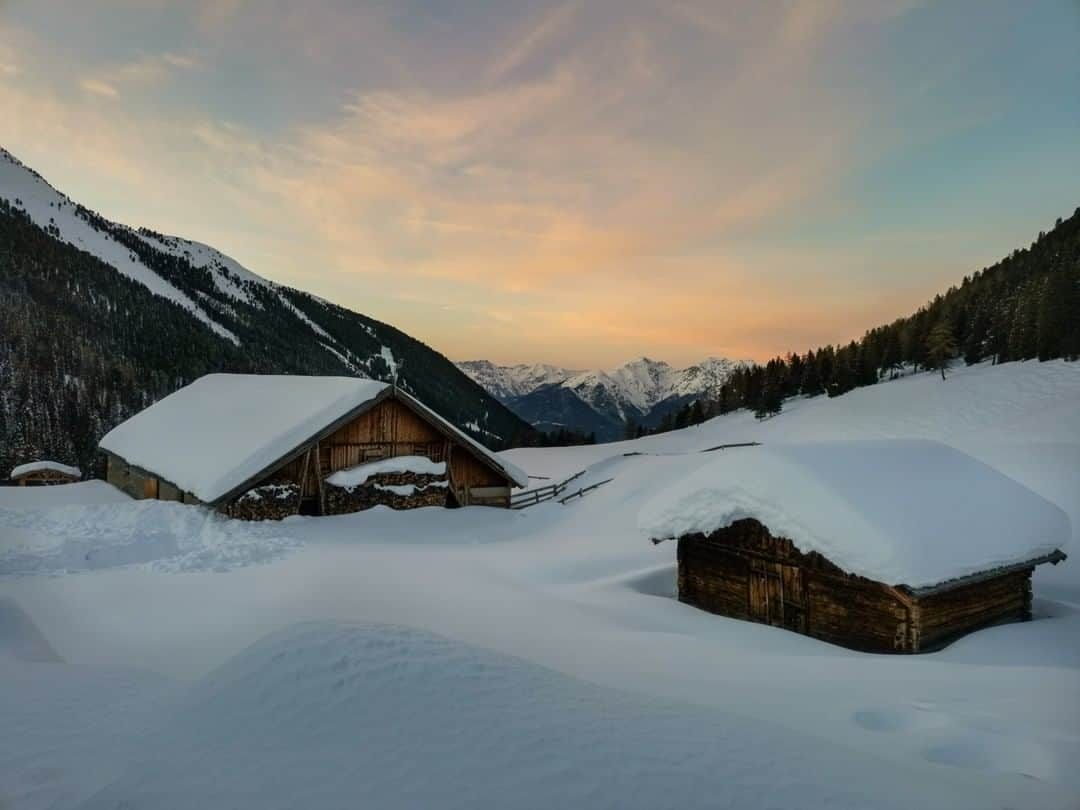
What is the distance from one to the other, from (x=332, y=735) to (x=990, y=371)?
6625cm

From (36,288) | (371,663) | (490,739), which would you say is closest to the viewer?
(490,739)

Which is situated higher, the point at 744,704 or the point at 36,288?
the point at 36,288

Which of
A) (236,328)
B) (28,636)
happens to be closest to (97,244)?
(236,328)

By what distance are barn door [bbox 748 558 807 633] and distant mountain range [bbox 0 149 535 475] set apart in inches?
1461

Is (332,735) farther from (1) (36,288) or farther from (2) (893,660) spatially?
(1) (36,288)

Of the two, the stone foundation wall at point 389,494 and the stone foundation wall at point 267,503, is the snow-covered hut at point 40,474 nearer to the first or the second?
the stone foundation wall at point 267,503

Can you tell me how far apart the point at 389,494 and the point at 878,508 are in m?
16.7

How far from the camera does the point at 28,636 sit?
893 centimetres

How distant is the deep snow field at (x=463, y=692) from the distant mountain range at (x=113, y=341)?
1160 inches

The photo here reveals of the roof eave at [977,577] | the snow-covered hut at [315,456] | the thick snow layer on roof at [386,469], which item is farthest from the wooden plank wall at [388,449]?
the roof eave at [977,577]

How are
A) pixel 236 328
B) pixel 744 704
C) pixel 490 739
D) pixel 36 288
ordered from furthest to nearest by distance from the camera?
pixel 236 328, pixel 36 288, pixel 744 704, pixel 490 739

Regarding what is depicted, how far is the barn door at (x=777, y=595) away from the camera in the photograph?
11.7 meters

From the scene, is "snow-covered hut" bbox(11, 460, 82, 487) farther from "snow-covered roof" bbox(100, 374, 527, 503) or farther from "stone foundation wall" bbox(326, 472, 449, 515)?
"stone foundation wall" bbox(326, 472, 449, 515)

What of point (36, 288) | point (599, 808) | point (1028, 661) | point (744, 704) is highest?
point (36, 288)
